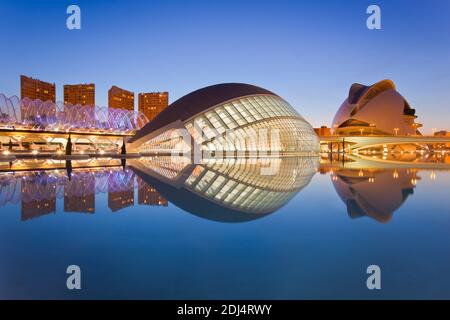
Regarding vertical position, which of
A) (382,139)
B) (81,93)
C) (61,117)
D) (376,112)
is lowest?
(382,139)

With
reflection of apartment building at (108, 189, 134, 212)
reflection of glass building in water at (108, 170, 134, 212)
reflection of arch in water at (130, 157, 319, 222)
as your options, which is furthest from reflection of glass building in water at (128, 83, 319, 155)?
reflection of apartment building at (108, 189, 134, 212)

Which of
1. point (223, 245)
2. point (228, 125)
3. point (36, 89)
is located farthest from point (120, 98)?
point (223, 245)

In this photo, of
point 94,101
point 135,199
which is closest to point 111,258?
point 135,199

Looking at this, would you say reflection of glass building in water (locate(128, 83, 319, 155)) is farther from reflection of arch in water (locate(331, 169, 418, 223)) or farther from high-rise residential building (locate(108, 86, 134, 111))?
high-rise residential building (locate(108, 86, 134, 111))

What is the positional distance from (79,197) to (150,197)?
2173 millimetres

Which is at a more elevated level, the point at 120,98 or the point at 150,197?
the point at 120,98

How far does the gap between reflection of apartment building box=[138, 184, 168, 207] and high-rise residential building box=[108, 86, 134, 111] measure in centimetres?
12867

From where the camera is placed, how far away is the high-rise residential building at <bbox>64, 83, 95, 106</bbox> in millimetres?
127062

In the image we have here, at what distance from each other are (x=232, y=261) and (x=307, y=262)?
1084 millimetres

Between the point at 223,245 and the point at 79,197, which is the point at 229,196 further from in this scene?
the point at 79,197

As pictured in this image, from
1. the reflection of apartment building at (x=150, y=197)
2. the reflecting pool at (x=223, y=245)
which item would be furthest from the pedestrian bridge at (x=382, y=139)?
the reflection of apartment building at (x=150, y=197)

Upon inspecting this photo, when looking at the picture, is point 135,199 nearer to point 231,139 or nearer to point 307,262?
point 307,262

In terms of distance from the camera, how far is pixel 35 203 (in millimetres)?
8469

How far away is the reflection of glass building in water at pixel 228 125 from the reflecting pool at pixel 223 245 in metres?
21.9
